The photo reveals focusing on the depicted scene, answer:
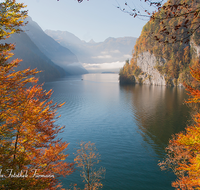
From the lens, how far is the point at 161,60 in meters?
139

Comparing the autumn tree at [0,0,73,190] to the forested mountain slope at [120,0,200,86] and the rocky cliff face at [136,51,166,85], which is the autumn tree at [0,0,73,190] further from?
the rocky cliff face at [136,51,166,85]

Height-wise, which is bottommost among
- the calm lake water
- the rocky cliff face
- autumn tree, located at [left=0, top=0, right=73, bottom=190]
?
the calm lake water

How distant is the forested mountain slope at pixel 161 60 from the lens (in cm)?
11176

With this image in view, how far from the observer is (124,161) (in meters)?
22.7

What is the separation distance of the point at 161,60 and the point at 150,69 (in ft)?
46.4

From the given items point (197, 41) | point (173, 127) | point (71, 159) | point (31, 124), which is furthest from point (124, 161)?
point (197, 41)

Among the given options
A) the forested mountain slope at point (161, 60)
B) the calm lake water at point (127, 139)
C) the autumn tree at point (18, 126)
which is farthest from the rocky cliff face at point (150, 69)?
the autumn tree at point (18, 126)

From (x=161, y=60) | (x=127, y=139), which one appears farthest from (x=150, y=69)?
(x=127, y=139)

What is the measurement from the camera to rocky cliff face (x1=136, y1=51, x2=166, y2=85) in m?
138

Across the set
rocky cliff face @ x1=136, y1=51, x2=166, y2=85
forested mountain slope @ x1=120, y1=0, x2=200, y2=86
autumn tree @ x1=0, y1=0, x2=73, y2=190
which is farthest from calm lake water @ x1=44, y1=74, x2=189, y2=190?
rocky cliff face @ x1=136, y1=51, x2=166, y2=85

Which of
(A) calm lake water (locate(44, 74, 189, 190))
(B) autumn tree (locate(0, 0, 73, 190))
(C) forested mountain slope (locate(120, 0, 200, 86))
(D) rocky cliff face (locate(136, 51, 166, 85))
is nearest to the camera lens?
(B) autumn tree (locate(0, 0, 73, 190))

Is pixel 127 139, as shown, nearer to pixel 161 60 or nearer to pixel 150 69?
pixel 161 60

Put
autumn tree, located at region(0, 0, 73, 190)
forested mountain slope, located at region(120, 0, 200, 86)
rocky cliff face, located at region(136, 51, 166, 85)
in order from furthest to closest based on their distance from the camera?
Result: rocky cliff face, located at region(136, 51, 166, 85) < forested mountain slope, located at region(120, 0, 200, 86) < autumn tree, located at region(0, 0, 73, 190)

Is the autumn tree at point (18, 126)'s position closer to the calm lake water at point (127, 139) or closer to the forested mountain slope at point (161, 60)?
the calm lake water at point (127, 139)
